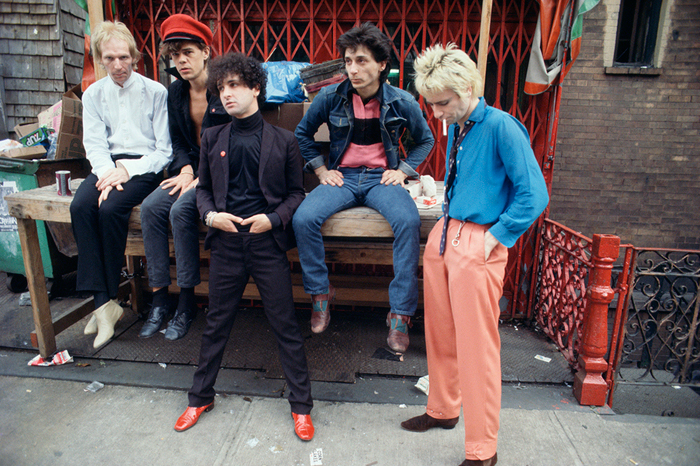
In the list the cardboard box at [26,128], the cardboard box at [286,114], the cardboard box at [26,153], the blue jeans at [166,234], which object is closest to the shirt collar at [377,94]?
the cardboard box at [286,114]

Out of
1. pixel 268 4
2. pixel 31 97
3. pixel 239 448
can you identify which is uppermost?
Answer: pixel 268 4

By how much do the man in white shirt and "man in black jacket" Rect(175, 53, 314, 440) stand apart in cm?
93

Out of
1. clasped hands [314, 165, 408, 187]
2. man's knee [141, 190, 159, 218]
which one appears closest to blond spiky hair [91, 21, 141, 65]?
man's knee [141, 190, 159, 218]

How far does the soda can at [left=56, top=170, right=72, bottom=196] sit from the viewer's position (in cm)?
309

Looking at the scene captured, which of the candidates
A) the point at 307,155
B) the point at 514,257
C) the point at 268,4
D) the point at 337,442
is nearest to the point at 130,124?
the point at 307,155

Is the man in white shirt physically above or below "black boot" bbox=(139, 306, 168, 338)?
above

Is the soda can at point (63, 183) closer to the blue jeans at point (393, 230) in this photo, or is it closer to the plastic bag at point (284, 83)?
the plastic bag at point (284, 83)

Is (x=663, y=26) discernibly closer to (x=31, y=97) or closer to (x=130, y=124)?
(x=130, y=124)

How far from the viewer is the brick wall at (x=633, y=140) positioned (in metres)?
5.59

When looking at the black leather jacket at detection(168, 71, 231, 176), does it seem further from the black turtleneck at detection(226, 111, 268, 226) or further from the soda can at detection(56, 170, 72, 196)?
the black turtleneck at detection(226, 111, 268, 226)

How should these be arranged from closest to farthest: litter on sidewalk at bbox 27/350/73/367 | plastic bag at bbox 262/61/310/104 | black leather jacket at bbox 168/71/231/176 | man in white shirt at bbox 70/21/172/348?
man in white shirt at bbox 70/21/172/348, litter on sidewalk at bbox 27/350/73/367, black leather jacket at bbox 168/71/231/176, plastic bag at bbox 262/61/310/104

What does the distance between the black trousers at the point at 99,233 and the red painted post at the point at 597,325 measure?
3351 millimetres

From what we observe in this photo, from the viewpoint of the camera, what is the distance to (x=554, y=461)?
2314mm

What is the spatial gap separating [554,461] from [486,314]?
1.02 meters
